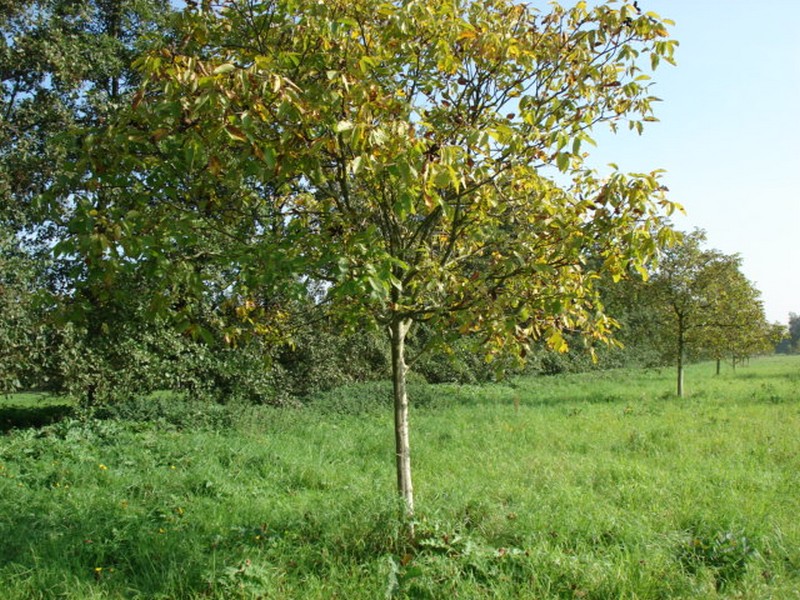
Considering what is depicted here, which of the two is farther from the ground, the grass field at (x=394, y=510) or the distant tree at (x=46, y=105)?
the distant tree at (x=46, y=105)

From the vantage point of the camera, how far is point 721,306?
1758 cm

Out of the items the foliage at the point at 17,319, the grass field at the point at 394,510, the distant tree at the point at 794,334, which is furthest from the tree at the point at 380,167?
the distant tree at the point at 794,334

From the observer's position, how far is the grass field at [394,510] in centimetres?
395

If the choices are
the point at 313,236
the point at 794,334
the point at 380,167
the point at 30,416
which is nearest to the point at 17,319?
the point at 30,416

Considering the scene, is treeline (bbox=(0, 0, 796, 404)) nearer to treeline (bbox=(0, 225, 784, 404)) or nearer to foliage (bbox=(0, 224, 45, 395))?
treeline (bbox=(0, 225, 784, 404))

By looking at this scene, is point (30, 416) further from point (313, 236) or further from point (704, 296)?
point (704, 296)

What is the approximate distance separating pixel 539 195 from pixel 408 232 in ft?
3.68

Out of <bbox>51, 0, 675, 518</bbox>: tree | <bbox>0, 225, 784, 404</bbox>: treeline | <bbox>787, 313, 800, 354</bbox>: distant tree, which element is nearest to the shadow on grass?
<bbox>0, 225, 784, 404</bbox>: treeline

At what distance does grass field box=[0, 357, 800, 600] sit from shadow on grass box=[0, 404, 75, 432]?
2.61 meters

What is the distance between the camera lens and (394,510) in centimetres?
450

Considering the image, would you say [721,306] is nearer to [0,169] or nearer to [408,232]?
[408,232]

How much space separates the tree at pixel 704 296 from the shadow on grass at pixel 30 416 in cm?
1688

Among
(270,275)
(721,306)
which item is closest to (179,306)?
(270,275)

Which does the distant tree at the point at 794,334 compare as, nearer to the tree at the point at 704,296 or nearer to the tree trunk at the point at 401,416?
the tree at the point at 704,296
